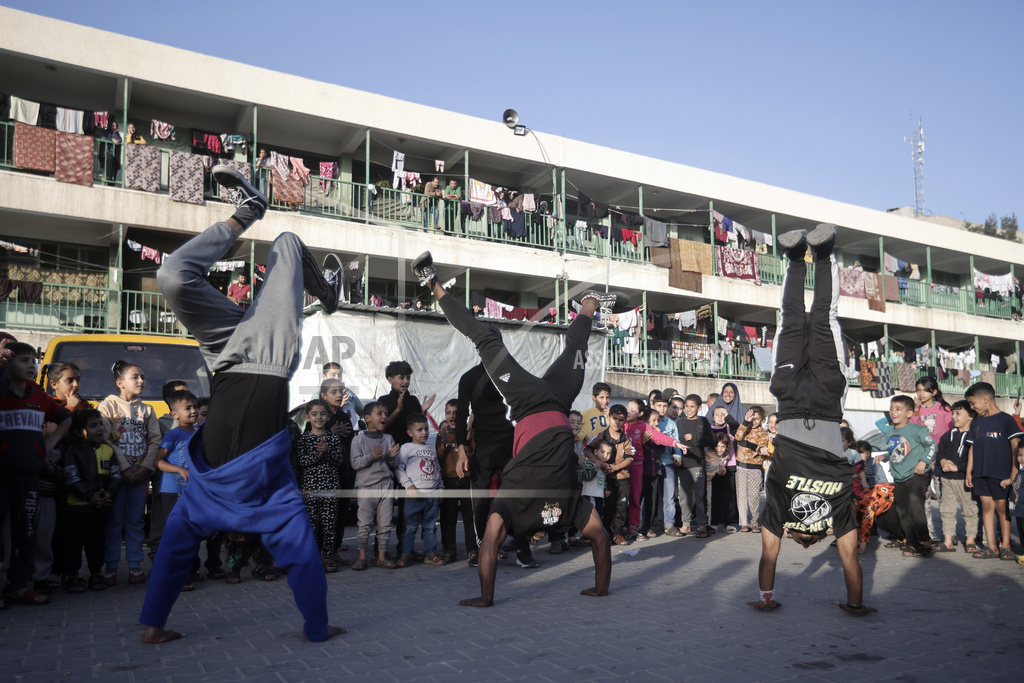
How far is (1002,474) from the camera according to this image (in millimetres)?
7730

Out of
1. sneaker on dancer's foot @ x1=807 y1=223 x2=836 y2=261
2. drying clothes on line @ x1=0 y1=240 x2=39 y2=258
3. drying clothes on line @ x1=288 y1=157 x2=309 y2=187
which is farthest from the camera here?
drying clothes on line @ x1=288 y1=157 x2=309 y2=187

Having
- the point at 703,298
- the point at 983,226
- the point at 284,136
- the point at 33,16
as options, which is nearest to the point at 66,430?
the point at 33,16

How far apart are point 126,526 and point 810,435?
5.56 metres

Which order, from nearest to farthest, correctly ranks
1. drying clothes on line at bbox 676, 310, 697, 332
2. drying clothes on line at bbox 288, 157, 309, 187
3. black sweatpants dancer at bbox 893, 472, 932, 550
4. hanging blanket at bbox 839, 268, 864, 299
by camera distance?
black sweatpants dancer at bbox 893, 472, 932, 550 < drying clothes on line at bbox 288, 157, 309, 187 < drying clothes on line at bbox 676, 310, 697, 332 < hanging blanket at bbox 839, 268, 864, 299

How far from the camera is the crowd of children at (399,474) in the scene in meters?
5.80

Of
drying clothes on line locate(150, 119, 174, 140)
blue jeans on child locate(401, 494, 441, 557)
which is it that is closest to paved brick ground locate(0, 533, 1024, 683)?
blue jeans on child locate(401, 494, 441, 557)

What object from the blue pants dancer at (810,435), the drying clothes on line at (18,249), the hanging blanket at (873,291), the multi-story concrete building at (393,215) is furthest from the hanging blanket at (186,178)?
the hanging blanket at (873,291)

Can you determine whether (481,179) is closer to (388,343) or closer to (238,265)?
(238,265)

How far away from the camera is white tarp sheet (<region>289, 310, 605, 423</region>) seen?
42.6 feet

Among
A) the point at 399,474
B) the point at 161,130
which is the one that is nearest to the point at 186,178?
the point at 161,130

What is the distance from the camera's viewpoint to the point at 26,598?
5.43m

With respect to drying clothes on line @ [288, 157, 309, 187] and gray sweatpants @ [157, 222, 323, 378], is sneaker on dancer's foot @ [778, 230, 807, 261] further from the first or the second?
drying clothes on line @ [288, 157, 309, 187]

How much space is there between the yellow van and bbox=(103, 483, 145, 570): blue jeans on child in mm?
2448

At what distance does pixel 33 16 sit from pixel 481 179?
11812mm
